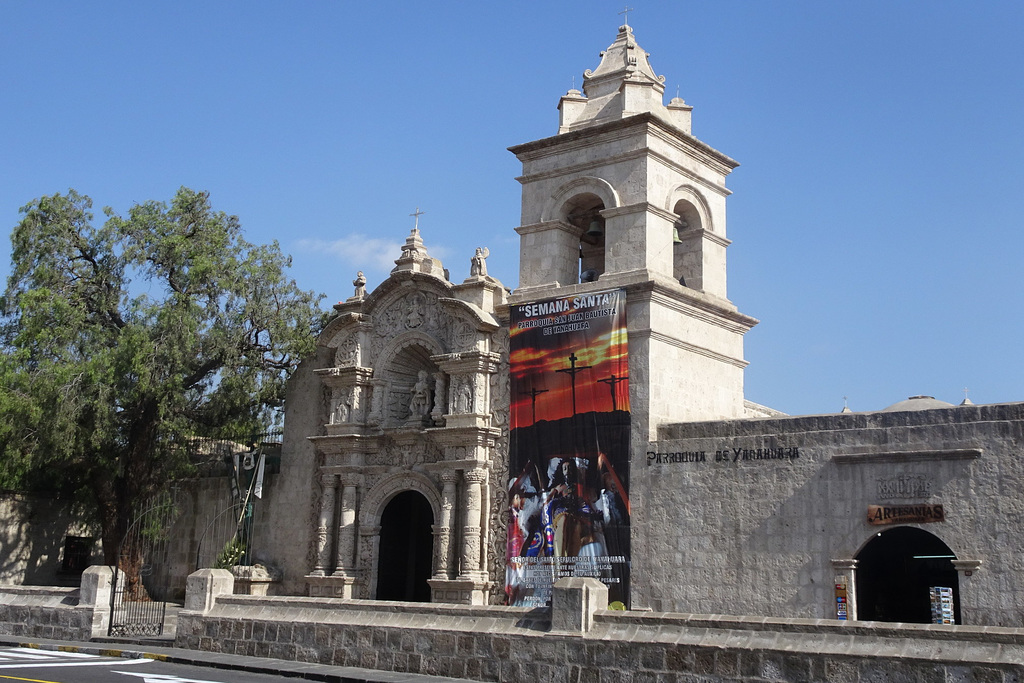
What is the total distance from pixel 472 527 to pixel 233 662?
248 inches

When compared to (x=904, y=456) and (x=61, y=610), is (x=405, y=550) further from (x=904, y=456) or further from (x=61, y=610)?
(x=904, y=456)

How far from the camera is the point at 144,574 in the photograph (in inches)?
1014

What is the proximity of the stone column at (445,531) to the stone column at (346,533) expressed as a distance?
220 centimetres

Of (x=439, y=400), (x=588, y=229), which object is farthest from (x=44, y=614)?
(x=588, y=229)

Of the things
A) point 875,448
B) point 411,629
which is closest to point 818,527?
point 875,448

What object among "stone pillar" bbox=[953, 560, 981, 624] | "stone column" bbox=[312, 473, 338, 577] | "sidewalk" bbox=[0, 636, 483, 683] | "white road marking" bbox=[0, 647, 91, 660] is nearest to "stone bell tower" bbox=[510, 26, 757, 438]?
"stone pillar" bbox=[953, 560, 981, 624]

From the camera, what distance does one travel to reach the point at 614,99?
21656 millimetres

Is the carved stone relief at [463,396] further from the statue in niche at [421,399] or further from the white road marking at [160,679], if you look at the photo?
the white road marking at [160,679]

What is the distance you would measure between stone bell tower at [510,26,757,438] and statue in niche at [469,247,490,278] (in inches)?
30.5

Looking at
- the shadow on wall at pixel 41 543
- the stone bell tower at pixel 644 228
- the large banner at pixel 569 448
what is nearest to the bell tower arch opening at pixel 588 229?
the stone bell tower at pixel 644 228

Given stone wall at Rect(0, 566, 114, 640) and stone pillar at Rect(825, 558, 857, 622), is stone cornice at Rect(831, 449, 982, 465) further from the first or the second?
stone wall at Rect(0, 566, 114, 640)

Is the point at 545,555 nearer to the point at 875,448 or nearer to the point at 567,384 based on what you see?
the point at 567,384

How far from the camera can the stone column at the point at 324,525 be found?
22.5 meters

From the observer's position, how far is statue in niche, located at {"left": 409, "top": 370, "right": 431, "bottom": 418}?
22.5 m
